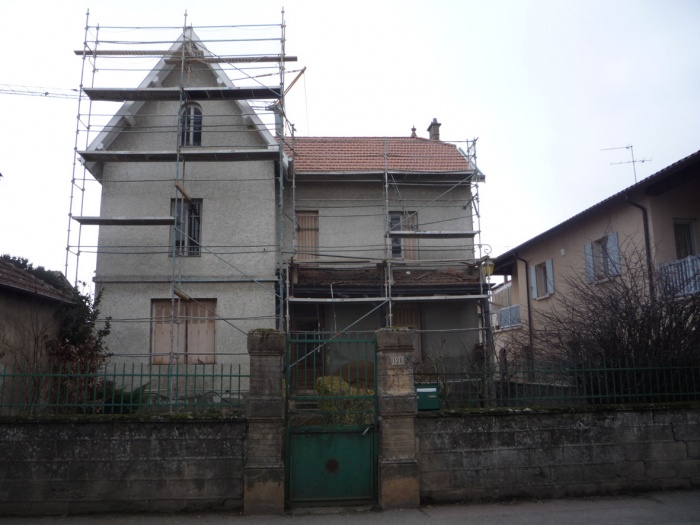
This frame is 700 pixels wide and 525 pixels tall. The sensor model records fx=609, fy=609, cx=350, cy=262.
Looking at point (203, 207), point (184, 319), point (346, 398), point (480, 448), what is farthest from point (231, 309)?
point (480, 448)

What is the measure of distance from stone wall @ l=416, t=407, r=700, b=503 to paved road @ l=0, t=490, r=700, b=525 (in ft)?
0.90

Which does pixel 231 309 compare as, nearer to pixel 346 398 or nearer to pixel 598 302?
pixel 346 398

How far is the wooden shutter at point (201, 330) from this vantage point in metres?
16.1

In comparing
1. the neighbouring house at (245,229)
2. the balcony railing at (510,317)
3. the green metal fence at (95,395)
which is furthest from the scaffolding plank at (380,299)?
the balcony railing at (510,317)

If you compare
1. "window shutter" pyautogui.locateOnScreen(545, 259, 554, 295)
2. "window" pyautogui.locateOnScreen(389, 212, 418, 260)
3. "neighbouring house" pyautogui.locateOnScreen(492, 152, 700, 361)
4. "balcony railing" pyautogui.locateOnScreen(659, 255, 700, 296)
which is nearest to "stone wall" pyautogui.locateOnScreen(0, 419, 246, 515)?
"neighbouring house" pyautogui.locateOnScreen(492, 152, 700, 361)

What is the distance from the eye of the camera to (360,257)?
57.3ft

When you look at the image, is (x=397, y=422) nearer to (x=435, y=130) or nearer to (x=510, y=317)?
(x=435, y=130)

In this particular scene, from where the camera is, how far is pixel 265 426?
27.0ft

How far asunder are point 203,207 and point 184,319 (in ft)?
10.3

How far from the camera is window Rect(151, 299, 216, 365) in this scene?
1609cm

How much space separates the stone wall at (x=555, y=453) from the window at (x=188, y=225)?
401 inches

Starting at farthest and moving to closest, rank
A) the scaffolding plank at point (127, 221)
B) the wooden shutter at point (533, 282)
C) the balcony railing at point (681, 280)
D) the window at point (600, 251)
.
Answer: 1. the wooden shutter at point (533, 282)
2. the window at point (600, 251)
3. the scaffolding plank at point (127, 221)
4. the balcony railing at point (681, 280)

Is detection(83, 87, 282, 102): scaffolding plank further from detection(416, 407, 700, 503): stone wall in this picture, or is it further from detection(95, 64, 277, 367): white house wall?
detection(416, 407, 700, 503): stone wall

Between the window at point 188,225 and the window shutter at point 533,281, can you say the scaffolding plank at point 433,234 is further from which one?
the window shutter at point 533,281
